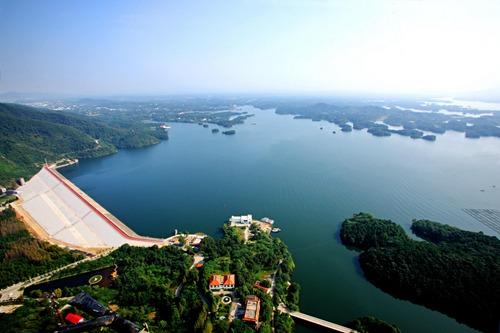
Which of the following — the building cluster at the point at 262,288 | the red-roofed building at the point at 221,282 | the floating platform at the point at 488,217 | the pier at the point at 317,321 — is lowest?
the floating platform at the point at 488,217

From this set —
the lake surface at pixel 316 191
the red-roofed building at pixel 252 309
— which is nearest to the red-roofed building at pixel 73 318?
the red-roofed building at pixel 252 309

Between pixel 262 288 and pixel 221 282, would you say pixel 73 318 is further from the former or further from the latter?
pixel 262 288

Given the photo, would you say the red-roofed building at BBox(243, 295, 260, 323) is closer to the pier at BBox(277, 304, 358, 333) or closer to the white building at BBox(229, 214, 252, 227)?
the pier at BBox(277, 304, 358, 333)

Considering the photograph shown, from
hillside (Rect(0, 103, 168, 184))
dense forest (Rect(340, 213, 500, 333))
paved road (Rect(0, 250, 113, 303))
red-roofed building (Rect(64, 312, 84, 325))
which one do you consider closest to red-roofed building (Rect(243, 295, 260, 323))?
red-roofed building (Rect(64, 312, 84, 325))

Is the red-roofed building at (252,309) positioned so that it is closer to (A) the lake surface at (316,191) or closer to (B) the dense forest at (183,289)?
(B) the dense forest at (183,289)

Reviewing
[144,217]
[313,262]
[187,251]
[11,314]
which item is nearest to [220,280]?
[187,251]

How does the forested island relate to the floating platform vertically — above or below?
above

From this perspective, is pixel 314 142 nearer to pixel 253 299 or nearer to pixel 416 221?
pixel 416 221
